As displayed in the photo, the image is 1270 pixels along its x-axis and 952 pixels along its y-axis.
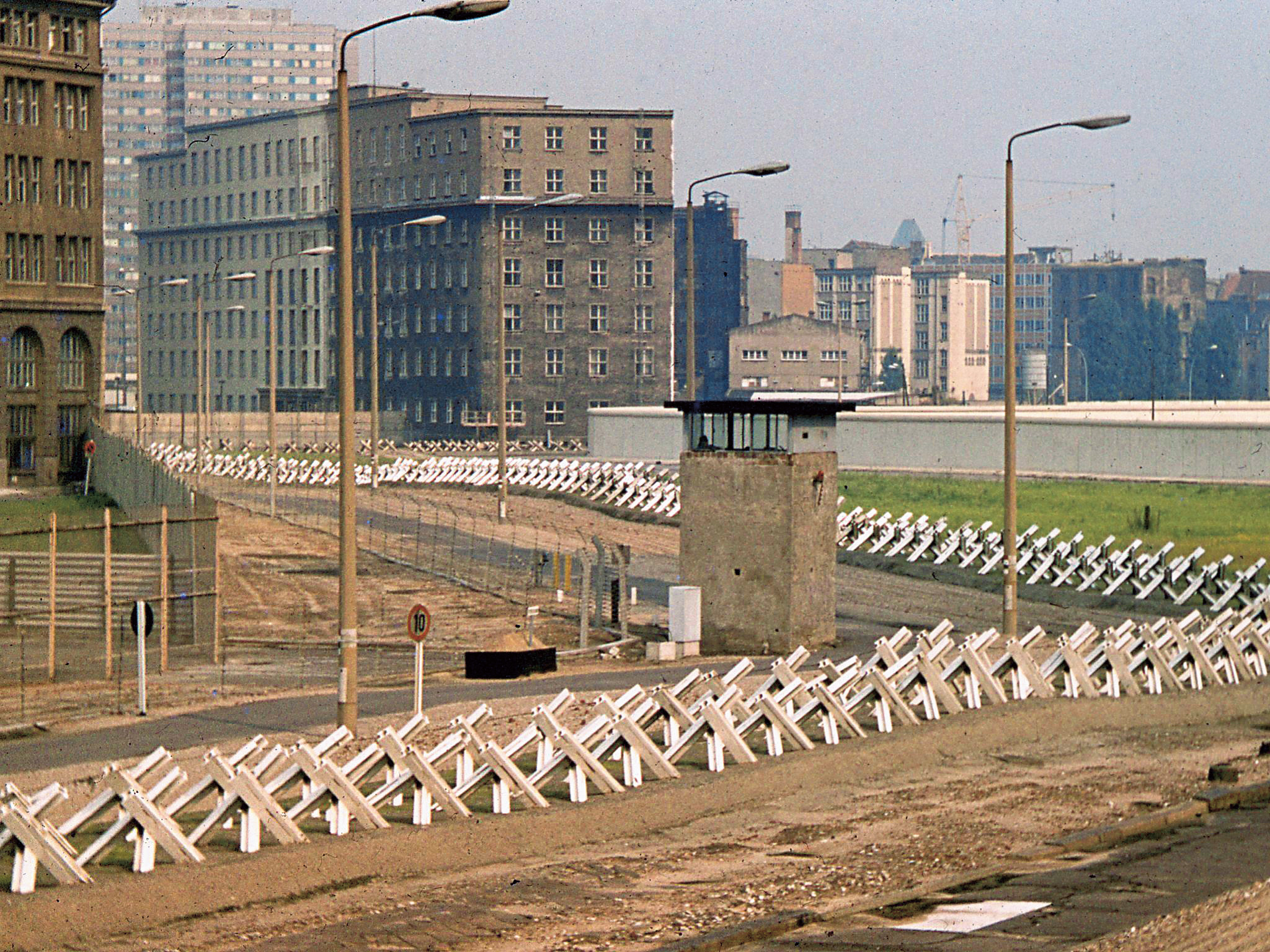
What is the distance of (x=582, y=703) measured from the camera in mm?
29156

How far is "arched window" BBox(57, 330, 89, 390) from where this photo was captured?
3108 inches

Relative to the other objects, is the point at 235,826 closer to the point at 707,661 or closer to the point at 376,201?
the point at 707,661

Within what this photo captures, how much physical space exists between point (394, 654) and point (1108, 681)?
13.6 m

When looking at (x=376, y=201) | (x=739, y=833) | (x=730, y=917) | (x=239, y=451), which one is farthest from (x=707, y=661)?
(x=376, y=201)

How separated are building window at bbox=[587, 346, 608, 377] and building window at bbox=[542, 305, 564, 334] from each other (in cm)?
249

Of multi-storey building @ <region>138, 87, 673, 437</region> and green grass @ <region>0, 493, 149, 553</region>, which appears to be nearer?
green grass @ <region>0, 493, 149, 553</region>

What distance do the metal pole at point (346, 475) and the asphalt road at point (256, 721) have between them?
3080 mm

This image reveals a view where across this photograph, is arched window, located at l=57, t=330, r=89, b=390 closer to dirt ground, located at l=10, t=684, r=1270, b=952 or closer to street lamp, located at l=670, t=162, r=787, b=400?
street lamp, located at l=670, t=162, r=787, b=400

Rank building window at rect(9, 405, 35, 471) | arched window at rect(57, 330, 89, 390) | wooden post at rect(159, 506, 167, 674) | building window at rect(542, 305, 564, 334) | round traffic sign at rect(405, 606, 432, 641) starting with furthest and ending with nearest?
building window at rect(542, 305, 564, 334) → arched window at rect(57, 330, 89, 390) → building window at rect(9, 405, 35, 471) → wooden post at rect(159, 506, 167, 674) → round traffic sign at rect(405, 606, 432, 641)

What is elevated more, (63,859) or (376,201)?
(376,201)

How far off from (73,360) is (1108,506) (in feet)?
130

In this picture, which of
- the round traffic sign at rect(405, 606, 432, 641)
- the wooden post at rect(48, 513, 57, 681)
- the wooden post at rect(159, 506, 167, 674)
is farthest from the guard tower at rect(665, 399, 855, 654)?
the round traffic sign at rect(405, 606, 432, 641)

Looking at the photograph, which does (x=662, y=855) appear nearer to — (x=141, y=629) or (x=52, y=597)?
(x=141, y=629)

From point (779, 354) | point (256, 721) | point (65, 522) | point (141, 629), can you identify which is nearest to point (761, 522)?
point (256, 721)
